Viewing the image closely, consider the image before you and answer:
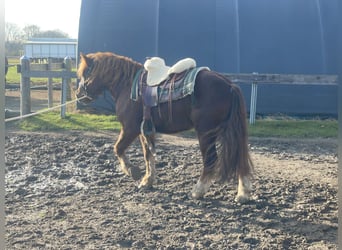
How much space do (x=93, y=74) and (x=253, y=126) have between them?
4480mm

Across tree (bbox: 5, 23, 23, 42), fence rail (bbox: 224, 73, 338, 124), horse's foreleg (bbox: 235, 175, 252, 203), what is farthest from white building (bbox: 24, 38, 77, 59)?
horse's foreleg (bbox: 235, 175, 252, 203)

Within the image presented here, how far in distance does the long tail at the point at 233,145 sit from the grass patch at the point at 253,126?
3922mm

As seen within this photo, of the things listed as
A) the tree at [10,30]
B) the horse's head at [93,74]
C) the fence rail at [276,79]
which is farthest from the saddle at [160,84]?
the fence rail at [276,79]

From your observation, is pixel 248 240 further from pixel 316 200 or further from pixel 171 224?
pixel 316 200

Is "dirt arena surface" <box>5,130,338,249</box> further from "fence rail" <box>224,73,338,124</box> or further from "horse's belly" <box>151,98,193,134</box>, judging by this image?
"fence rail" <box>224,73,338,124</box>

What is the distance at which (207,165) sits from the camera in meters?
4.64

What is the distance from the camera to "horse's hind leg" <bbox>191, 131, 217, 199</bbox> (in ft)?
15.2

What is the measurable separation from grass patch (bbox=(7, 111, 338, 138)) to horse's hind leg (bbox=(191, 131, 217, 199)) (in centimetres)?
385

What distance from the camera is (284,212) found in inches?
169

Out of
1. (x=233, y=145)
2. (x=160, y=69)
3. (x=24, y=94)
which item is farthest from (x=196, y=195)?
(x=24, y=94)

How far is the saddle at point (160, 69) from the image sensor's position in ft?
16.0

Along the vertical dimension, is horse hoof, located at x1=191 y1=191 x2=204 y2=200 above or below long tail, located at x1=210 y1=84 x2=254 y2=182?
below

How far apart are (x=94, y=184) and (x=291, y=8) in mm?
7800

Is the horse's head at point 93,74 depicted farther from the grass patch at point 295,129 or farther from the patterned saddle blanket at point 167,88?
the grass patch at point 295,129
